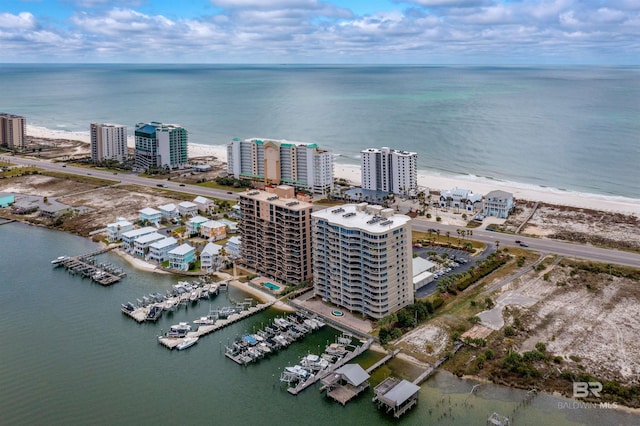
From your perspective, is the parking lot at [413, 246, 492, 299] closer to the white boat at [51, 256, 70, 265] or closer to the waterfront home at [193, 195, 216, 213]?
the waterfront home at [193, 195, 216, 213]

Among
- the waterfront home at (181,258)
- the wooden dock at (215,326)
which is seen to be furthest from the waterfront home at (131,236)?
the wooden dock at (215,326)

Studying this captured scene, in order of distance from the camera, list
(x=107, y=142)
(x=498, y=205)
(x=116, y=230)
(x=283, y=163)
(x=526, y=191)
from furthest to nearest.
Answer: (x=107, y=142), (x=283, y=163), (x=526, y=191), (x=498, y=205), (x=116, y=230)

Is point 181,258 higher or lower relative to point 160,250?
lower

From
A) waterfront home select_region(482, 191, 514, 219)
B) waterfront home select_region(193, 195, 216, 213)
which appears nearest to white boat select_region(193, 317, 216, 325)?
waterfront home select_region(193, 195, 216, 213)

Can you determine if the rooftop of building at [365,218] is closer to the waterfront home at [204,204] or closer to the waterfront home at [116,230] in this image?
the waterfront home at [116,230]

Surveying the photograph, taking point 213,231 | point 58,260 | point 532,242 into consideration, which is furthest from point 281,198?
point 532,242

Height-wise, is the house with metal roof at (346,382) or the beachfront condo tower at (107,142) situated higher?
the beachfront condo tower at (107,142)

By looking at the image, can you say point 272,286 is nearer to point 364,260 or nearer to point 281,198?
point 281,198
